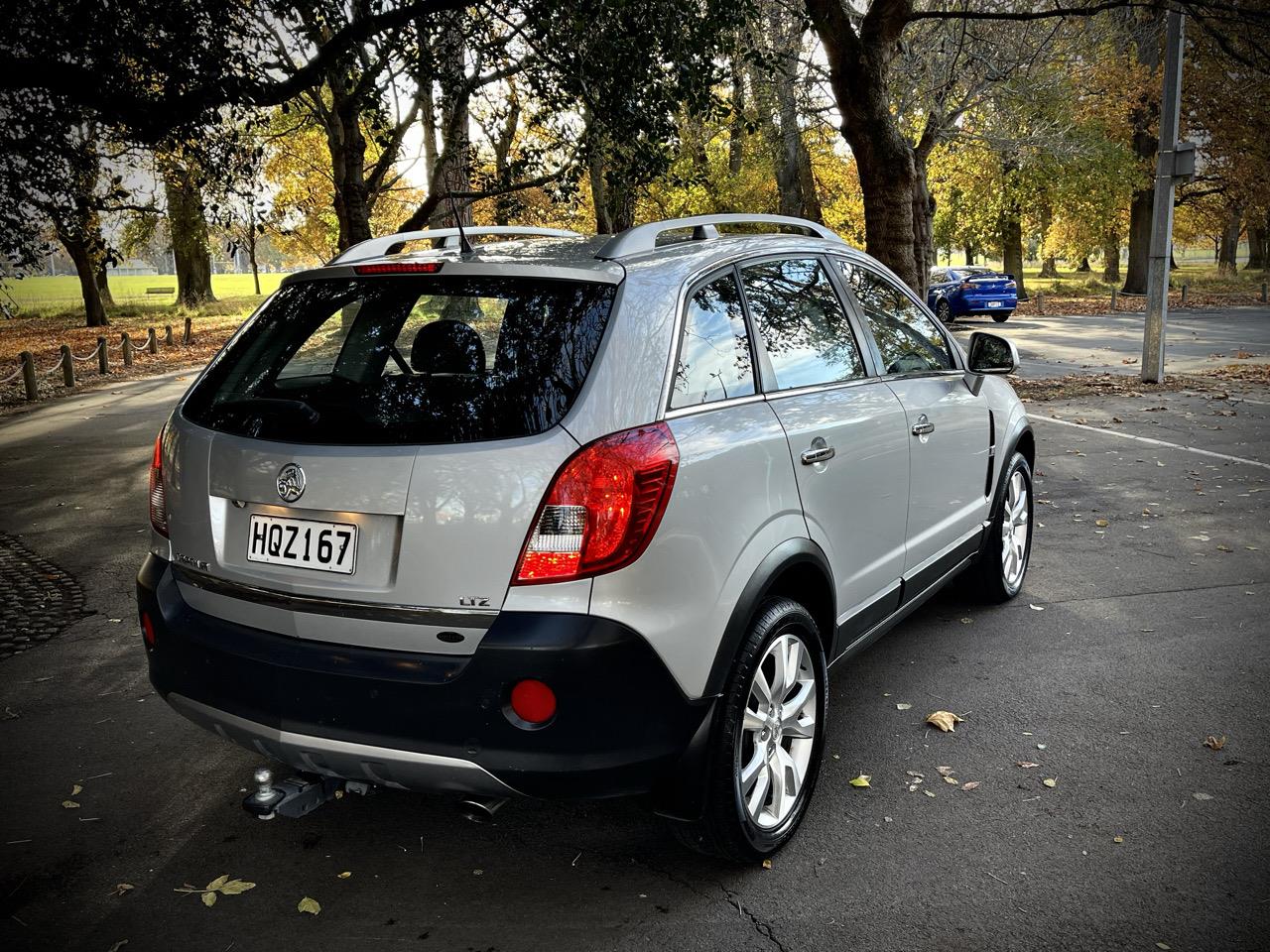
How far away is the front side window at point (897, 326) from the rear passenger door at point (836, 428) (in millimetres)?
232

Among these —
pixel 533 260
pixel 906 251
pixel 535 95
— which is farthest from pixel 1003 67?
pixel 533 260

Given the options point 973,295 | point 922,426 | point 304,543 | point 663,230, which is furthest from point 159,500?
point 973,295

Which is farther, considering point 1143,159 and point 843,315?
point 1143,159

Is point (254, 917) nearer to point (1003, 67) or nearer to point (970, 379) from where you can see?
point (970, 379)

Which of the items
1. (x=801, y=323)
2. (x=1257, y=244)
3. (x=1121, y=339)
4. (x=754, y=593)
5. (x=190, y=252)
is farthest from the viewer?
(x=1257, y=244)

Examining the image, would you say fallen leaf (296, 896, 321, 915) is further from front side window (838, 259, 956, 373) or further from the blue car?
the blue car

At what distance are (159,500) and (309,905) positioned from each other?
129cm

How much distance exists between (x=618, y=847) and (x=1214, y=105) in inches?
1611

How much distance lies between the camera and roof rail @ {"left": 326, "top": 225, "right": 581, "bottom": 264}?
3723 mm

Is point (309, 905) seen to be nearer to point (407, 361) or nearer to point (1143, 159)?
point (407, 361)

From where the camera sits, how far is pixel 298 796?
3.17 m

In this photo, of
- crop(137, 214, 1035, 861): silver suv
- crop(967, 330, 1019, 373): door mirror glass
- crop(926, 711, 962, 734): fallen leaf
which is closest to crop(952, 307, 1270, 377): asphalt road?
crop(967, 330, 1019, 373): door mirror glass

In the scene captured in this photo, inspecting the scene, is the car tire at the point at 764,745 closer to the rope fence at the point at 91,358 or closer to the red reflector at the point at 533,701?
the red reflector at the point at 533,701

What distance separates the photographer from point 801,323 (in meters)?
3.83
